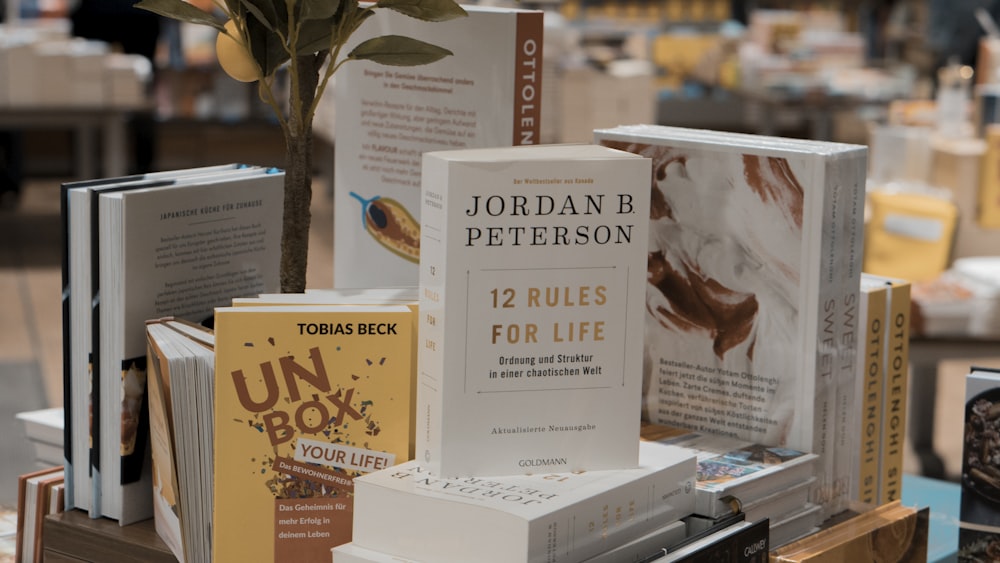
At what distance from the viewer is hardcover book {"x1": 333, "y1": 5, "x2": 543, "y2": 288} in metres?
1.65

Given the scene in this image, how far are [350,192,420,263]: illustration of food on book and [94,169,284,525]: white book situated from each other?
268 millimetres

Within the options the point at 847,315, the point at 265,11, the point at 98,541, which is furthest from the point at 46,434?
the point at 847,315

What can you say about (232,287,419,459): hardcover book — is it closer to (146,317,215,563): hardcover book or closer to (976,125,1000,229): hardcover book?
(146,317,215,563): hardcover book

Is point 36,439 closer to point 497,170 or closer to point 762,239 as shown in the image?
Result: point 497,170

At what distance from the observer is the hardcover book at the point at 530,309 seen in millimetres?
1224

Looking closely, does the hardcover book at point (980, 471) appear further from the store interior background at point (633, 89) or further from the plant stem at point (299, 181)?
the store interior background at point (633, 89)

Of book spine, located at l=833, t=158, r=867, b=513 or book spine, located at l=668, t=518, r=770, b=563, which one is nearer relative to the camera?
book spine, located at l=668, t=518, r=770, b=563

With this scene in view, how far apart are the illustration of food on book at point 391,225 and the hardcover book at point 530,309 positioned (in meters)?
0.52

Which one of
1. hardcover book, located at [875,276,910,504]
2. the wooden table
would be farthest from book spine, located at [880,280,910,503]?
the wooden table

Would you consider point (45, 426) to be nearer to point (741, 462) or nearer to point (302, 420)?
point (302, 420)

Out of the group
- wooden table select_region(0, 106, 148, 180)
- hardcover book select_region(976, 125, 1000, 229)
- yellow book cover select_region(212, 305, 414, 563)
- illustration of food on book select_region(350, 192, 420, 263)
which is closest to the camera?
yellow book cover select_region(212, 305, 414, 563)

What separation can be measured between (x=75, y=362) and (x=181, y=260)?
165 mm

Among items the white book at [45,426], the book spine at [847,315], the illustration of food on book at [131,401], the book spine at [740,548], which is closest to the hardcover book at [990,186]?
the book spine at [847,315]

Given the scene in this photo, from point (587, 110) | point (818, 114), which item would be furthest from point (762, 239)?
point (818, 114)
